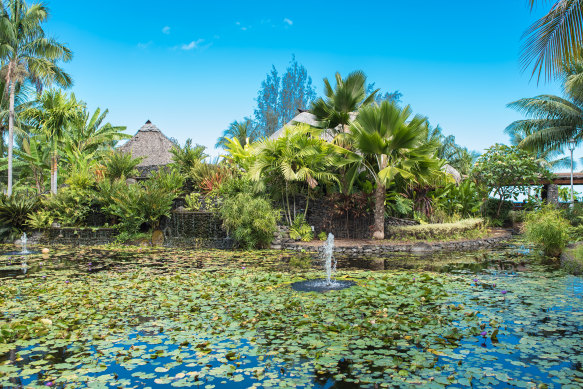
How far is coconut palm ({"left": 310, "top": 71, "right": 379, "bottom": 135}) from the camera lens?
15.1 meters

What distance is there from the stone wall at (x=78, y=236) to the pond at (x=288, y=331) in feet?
25.1

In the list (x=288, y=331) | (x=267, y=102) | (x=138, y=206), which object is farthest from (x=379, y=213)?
(x=267, y=102)

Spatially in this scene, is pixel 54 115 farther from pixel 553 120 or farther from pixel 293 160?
pixel 553 120

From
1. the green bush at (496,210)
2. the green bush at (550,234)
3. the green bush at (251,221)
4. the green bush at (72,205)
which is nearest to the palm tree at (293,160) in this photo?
the green bush at (251,221)

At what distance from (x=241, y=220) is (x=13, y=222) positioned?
10.1 metres

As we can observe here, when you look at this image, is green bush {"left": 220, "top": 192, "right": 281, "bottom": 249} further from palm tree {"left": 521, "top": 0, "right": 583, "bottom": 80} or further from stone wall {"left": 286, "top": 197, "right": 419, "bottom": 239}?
palm tree {"left": 521, "top": 0, "right": 583, "bottom": 80}

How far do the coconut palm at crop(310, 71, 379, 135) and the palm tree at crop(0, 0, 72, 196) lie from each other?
1553 cm

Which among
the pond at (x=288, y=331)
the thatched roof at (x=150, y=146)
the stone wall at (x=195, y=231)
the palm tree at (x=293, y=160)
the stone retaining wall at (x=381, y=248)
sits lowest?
the pond at (x=288, y=331)

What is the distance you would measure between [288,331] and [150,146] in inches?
867

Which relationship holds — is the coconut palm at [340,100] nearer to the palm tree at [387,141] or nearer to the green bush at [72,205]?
the palm tree at [387,141]

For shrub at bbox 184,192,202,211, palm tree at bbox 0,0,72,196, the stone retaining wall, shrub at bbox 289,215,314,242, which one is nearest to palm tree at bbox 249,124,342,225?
shrub at bbox 289,215,314,242

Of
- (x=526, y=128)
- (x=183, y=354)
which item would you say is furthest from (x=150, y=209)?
(x=526, y=128)

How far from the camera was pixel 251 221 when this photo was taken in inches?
495

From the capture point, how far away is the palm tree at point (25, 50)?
2159cm
